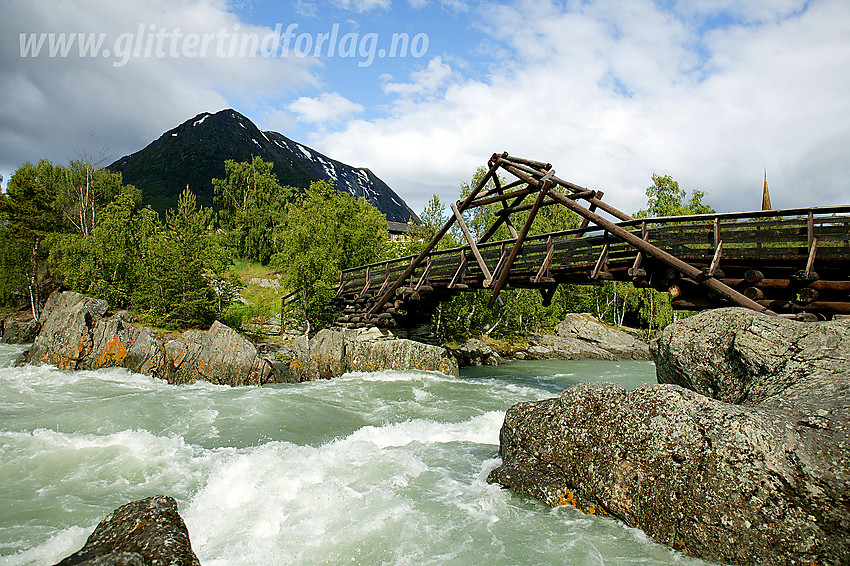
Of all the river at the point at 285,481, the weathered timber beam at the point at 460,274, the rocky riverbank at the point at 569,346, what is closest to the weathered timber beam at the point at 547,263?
the weathered timber beam at the point at 460,274

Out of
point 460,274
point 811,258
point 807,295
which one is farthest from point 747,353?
point 460,274

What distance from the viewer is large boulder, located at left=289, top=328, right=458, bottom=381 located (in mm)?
18172

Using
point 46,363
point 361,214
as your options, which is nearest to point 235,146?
point 361,214

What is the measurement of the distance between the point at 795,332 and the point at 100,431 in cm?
1250

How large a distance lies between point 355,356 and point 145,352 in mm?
7661

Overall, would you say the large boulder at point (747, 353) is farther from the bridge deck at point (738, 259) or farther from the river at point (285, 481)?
the bridge deck at point (738, 259)

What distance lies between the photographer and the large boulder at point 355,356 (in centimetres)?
1817

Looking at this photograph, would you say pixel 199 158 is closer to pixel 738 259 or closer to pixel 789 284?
pixel 738 259

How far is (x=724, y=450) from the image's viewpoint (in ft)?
16.3

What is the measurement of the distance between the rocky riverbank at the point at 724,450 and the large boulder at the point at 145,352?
11657 millimetres

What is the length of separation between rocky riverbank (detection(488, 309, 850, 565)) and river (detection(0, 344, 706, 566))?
35 centimetres

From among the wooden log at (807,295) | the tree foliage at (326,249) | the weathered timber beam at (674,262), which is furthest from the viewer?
the tree foliage at (326,249)

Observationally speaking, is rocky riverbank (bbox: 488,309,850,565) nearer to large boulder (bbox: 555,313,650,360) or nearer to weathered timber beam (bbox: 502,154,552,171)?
weathered timber beam (bbox: 502,154,552,171)

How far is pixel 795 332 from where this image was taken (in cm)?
707
